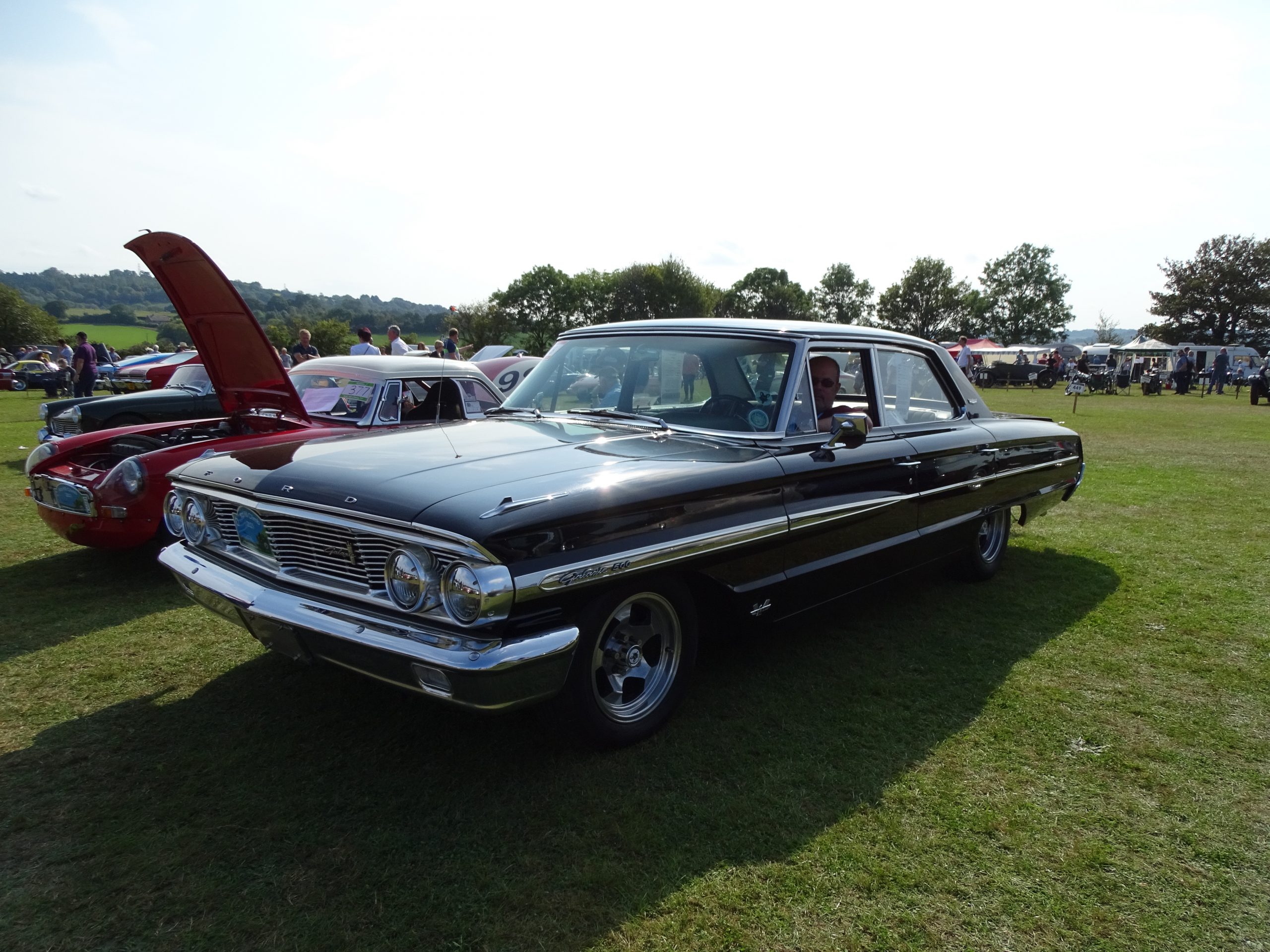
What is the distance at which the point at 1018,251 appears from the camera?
86.4 metres

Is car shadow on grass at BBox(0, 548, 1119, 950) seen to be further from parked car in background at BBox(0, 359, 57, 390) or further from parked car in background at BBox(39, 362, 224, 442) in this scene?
parked car in background at BBox(0, 359, 57, 390)

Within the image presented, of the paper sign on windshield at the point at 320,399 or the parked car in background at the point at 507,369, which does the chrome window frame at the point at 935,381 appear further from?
the parked car in background at the point at 507,369

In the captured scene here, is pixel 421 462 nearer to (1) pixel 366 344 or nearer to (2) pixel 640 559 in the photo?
(2) pixel 640 559

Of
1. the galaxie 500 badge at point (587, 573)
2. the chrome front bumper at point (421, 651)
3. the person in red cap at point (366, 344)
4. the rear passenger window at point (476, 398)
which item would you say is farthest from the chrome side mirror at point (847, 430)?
the person in red cap at point (366, 344)

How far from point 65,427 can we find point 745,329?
24.2 feet

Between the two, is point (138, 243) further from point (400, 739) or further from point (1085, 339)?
point (1085, 339)

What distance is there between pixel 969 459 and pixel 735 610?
2017 mm

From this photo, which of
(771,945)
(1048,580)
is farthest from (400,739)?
(1048,580)

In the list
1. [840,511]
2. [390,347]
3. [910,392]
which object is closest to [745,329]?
[840,511]

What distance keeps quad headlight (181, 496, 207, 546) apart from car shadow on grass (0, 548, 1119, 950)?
27.4 inches

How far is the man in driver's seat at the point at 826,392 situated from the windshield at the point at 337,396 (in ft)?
11.3

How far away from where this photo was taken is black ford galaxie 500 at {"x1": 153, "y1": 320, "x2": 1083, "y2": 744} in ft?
7.77

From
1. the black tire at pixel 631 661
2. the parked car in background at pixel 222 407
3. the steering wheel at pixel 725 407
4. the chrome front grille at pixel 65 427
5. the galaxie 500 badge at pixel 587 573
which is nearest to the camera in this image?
the galaxie 500 badge at pixel 587 573

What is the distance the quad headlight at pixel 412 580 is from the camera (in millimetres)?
2398
